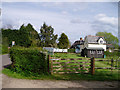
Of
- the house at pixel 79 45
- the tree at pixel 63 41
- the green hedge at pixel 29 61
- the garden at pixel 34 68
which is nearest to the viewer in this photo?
the garden at pixel 34 68

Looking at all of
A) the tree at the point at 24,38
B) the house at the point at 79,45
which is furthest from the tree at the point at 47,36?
the house at the point at 79,45

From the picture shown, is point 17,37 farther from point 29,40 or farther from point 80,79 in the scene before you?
point 80,79

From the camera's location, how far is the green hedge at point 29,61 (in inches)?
351

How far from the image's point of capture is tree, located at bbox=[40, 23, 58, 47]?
4990 centimetres

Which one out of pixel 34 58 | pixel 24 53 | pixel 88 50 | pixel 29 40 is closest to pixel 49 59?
pixel 34 58

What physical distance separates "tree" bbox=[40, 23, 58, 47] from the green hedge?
3971 cm

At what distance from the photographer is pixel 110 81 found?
806 centimetres

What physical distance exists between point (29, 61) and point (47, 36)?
4221 centimetres

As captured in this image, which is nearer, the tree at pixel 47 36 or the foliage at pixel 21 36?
the foliage at pixel 21 36

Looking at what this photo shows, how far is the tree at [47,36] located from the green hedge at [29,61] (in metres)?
39.7

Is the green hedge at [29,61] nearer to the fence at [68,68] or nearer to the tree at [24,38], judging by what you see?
the fence at [68,68]

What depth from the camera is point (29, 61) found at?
358 inches

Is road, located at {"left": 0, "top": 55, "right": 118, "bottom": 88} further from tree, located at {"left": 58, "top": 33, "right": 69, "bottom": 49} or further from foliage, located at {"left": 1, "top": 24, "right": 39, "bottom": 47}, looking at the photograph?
tree, located at {"left": 58, "top": 33, "right": 69, "bottom": 49}

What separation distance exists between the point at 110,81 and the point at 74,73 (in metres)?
2.40
